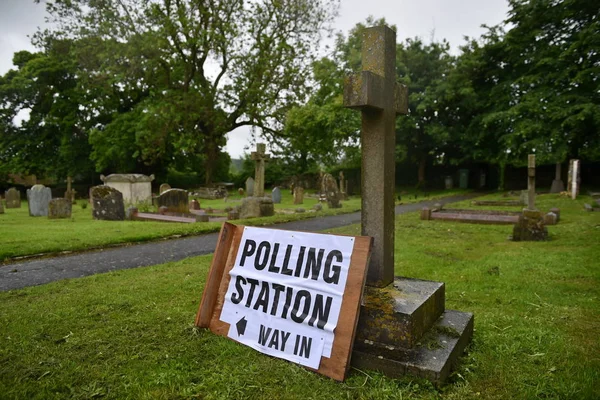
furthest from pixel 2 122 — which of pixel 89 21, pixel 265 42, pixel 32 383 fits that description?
pixel 32 383

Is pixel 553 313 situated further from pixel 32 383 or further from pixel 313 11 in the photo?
pixel 313 11

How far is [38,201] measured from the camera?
14.4 metres

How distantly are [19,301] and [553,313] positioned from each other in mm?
5688

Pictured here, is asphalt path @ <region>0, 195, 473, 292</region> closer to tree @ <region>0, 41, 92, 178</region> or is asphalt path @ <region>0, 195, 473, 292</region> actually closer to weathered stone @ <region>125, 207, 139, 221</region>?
weathered stone @ <region>125, 207, 139, 221</region>

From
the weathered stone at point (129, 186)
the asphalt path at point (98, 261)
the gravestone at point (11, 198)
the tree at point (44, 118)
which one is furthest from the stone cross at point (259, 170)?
the tree at point (44, 118)

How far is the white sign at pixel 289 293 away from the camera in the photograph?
2814 mm

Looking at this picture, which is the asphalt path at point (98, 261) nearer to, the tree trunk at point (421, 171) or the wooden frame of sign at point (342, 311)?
the wooden frame of sign at point (342, 311)

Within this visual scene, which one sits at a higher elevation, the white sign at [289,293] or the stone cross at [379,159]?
the stone cross at [379,159]

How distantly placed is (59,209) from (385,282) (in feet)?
44.2

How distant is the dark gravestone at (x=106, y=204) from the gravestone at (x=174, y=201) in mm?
2046

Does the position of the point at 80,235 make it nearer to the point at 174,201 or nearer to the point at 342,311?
the point at 174,201

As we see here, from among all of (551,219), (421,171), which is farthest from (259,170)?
(421,171)

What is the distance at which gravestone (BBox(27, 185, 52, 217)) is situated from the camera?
14289 mm

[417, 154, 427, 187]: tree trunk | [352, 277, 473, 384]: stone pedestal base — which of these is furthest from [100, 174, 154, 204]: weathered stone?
[417, 154, 427, 187]: tree trunk
